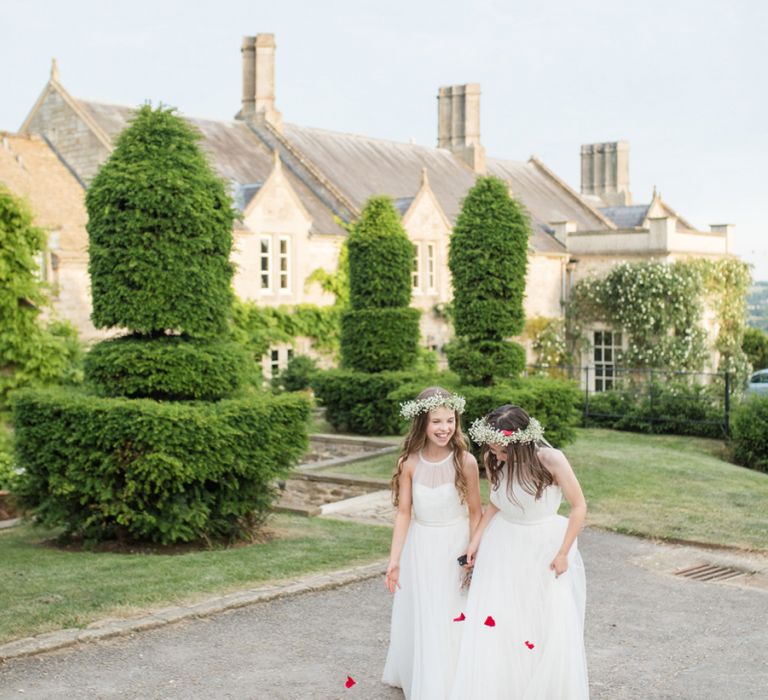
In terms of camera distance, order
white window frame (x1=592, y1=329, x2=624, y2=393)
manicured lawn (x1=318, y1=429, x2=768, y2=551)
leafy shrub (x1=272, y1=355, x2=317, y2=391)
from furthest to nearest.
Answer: white window frame (x1=592, y1=329, x2=624, y2=393), leafy shrub (x1=272, y1=355, x2=317, y2=391), manicured lawn (x1=318, y1=429, x2=768, y2=551)

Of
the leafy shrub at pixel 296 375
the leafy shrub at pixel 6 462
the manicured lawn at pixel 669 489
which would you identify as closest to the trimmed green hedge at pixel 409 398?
the manicured lawn at pixel 669 489

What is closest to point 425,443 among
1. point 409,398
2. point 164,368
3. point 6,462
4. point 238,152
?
point 164,368

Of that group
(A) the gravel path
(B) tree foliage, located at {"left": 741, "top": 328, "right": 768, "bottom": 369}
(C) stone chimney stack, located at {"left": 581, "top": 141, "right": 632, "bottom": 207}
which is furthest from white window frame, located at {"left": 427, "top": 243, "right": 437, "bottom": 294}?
(A) the gravel path

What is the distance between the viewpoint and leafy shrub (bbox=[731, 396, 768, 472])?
61.5 feet

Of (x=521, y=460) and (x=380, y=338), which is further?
(x=380, y=338)

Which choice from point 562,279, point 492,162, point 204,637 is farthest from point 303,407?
point 492,162

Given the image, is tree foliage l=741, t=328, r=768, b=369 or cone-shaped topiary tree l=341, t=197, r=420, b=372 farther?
tree foliage l=741, t=328, r=768, b=369

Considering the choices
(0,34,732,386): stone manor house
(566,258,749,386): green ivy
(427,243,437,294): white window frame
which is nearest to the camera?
(0,34,732,386): stone manor house

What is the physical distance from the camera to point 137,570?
9.59 meters

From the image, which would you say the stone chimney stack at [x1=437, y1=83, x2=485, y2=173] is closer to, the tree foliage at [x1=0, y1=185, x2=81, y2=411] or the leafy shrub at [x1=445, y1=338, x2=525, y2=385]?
the leafy shrub at [x1=445, y1=338, x2=525, y2=385]

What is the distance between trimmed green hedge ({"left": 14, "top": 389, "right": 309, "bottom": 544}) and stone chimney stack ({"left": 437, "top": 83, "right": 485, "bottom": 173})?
33255 millimetres

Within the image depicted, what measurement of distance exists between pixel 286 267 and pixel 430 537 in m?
23.7

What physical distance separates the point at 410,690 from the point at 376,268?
1622cm

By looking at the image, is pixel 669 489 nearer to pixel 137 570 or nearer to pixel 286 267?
pixel 137 570
